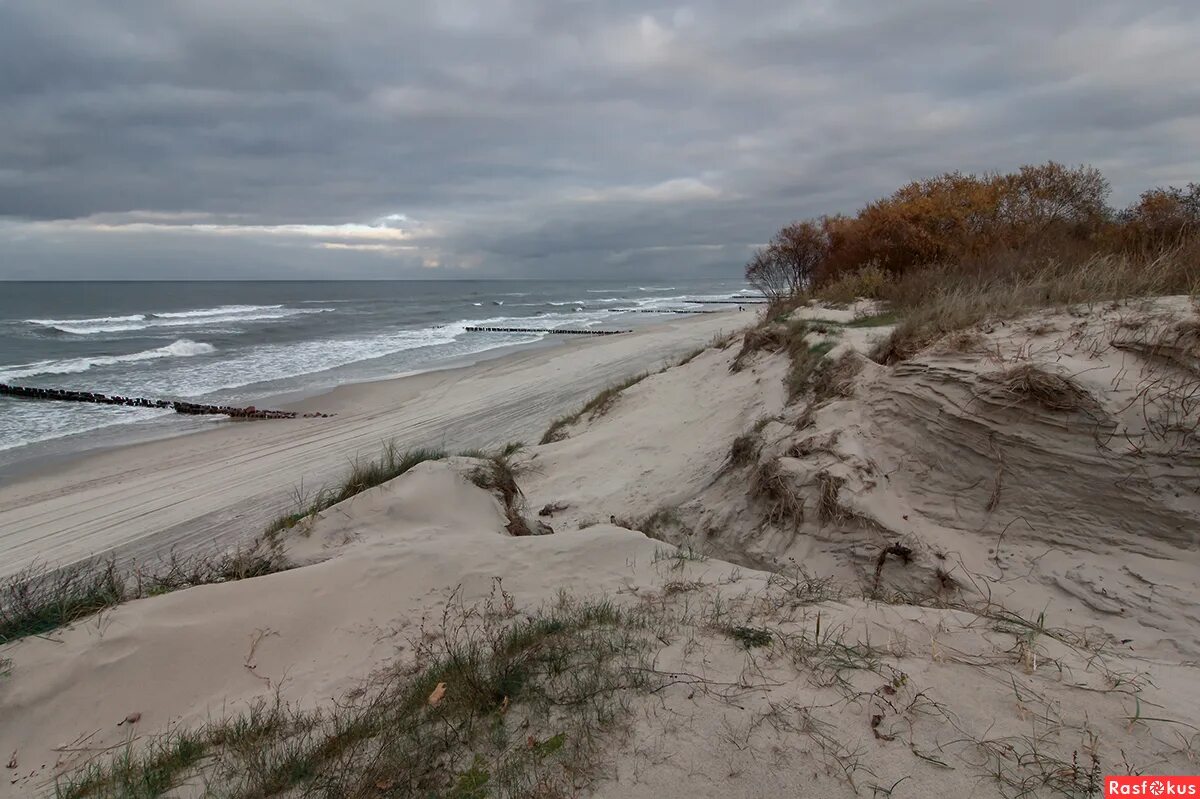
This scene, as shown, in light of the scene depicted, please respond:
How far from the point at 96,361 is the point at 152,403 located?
1318 centimetres

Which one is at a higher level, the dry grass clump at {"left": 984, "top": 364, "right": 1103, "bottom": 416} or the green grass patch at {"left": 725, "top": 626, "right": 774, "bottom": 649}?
the dry grass clump at {"left": 984, "top": 364, "right": 1103, "bottom": 416}

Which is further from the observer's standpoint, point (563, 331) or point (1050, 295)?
point (563, 331)

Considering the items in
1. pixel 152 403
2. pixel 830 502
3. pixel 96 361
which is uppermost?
pixel 830 502

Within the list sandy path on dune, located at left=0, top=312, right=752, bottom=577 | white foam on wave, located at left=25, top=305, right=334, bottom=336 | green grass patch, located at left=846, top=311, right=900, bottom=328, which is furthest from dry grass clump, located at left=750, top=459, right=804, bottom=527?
white foam on wave, located at left=25, top=305, right=334, bottom=336

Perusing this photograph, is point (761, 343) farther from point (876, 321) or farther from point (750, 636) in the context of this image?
point (750, 636)

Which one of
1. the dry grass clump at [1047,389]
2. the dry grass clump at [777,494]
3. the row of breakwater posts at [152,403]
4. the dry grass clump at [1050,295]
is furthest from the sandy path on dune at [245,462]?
the dry grass clump at [1047,389]

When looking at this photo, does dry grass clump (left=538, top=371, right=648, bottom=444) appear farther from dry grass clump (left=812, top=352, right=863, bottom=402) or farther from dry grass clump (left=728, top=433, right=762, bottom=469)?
dry grass clump (left=812, top=352, right=863, bottom=402)

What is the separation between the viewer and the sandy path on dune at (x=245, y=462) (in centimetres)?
1000

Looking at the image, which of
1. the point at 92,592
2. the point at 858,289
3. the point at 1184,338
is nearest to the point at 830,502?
the point at 1184,338

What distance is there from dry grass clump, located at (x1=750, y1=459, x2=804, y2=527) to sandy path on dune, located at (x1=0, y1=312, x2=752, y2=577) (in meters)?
7.83

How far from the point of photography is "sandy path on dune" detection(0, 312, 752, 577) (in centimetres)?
1000

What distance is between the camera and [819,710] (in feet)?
9.75

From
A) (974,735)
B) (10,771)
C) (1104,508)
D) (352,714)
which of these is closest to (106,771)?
(10,771)

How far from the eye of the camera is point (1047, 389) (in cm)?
514
